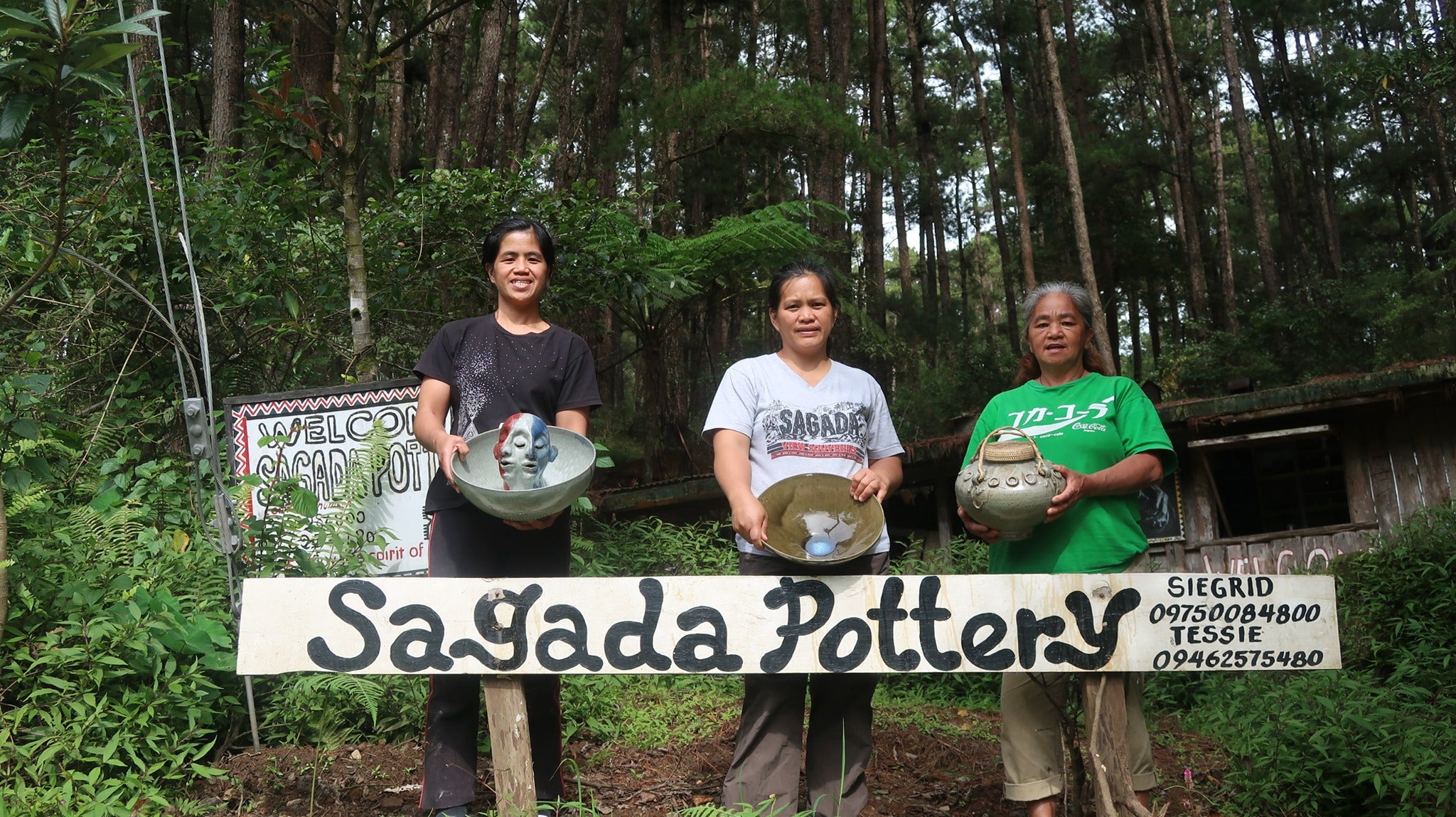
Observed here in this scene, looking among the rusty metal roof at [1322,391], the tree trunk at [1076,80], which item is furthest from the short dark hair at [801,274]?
the tree trunk at [1076,80]

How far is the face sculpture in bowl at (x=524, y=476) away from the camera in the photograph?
2.69 m

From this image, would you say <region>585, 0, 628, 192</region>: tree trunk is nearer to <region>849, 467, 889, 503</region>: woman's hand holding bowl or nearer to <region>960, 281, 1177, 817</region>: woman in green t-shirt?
<region>960, 281, 1177, 817</region>: woman in green t-shirt

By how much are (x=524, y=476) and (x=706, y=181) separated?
582 inches

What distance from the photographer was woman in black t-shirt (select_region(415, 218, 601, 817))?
3064 mm

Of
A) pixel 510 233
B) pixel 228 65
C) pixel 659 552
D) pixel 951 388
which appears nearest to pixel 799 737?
pixel 510 233

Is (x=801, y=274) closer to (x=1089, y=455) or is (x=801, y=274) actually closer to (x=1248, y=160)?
(x=1089, y=455)

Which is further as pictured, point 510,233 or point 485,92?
point 485,92

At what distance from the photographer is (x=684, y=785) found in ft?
13.2

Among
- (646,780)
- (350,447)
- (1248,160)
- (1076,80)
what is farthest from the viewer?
(1076,80)

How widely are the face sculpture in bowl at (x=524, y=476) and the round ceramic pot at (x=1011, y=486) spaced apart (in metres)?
1.03

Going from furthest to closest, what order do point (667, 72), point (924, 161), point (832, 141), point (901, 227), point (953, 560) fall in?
point (901, 227) < point (924, 161) < point (667, 72) < point (832, 141) < point (953, 560)

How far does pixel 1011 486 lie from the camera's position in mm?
2855

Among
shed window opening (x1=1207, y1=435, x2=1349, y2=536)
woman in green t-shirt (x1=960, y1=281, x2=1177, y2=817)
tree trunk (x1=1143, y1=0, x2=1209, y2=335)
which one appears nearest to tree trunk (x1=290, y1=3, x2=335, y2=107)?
woman in green t-shirt (x1=960, y1=281, x2=1177, y2=817)

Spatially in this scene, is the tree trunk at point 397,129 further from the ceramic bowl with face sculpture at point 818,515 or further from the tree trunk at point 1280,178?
the tree trunk at point 1280,178
